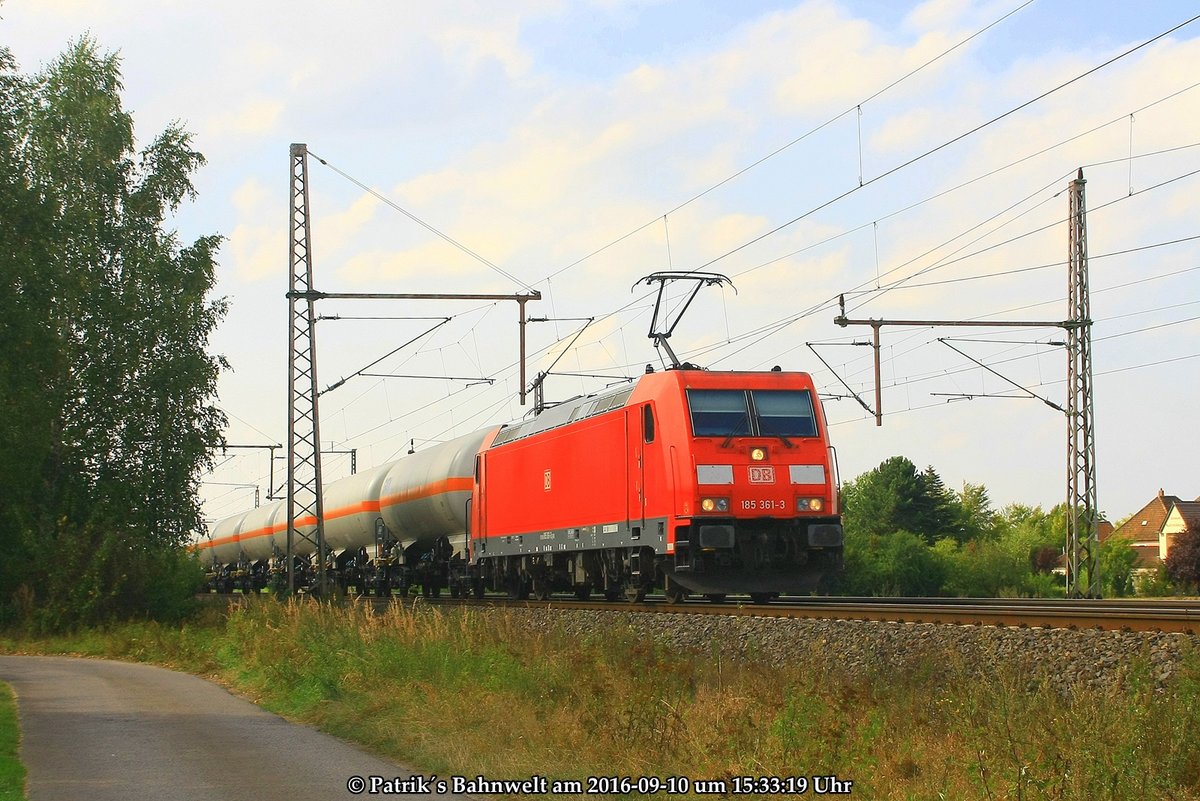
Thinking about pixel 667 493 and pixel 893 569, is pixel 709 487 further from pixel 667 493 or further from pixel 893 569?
pixel 893 569

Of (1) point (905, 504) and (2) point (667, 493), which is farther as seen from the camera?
(1) point (905, 504)

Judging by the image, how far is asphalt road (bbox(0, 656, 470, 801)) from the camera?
960 cm

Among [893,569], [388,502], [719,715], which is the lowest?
[893,569]

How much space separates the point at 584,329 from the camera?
3173 centimetres

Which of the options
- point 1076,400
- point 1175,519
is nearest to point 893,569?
point 1076,400

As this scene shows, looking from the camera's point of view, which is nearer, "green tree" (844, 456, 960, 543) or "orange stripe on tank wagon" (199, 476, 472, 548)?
"orange stripe on tank wagon" (199, 476, 472, 548)

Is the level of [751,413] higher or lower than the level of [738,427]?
higher

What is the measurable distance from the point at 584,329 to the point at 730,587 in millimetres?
12234

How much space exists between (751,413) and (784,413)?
0.57 meters

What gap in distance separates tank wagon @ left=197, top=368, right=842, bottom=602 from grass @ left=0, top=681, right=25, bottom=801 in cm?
923

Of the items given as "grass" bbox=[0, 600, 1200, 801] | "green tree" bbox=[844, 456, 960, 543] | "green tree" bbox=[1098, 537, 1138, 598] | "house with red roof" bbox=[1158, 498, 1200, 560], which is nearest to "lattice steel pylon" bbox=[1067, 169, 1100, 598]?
"green tree" bbox=[1098, 537, 1138, 598]

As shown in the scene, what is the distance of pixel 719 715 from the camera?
11594mm

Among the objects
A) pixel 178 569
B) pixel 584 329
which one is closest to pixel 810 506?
pixel 584 329

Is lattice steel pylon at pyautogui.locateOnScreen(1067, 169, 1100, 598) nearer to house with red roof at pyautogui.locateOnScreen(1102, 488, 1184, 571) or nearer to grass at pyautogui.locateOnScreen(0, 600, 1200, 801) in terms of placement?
grass at pyautogui.locateOnScreen(0, 600, 1200, 801)
